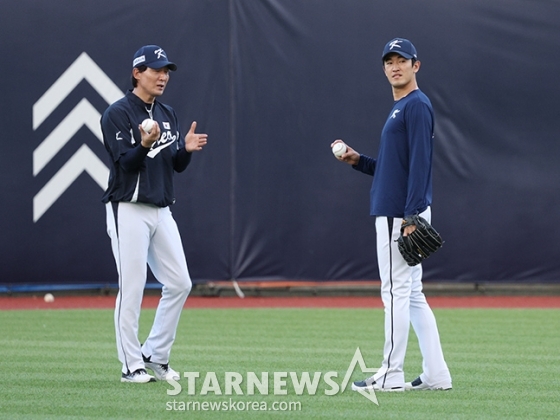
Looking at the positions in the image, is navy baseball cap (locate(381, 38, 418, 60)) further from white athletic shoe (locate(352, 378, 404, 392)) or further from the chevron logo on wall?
the chevron logo on wall

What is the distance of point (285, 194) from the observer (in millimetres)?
12367

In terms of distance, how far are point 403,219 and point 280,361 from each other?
1879mm

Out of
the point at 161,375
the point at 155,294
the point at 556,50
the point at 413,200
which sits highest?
the point at 556,50

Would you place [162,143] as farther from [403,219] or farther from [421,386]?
[421,386]

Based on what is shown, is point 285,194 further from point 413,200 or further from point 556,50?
point 413,200

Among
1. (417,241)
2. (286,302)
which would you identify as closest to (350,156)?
(417,241)

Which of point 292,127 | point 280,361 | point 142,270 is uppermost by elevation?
point 292,127

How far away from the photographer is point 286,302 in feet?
39.9

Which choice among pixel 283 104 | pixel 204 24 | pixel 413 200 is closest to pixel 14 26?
pixel 204 24

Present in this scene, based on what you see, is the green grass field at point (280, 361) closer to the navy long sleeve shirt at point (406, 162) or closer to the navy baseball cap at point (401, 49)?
the navy long sleeve shirt at point (406, 162)

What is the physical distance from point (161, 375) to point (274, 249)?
6.22 m

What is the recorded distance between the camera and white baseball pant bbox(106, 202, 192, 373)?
6.07 metres

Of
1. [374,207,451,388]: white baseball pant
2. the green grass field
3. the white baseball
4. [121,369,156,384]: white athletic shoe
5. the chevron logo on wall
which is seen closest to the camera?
the green grass field

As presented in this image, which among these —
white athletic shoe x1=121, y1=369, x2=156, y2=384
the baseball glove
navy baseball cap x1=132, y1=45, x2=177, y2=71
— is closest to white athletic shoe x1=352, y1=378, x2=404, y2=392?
the baseball glove
